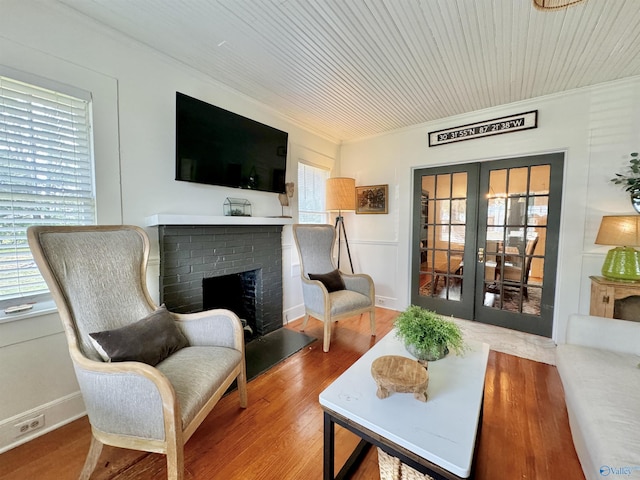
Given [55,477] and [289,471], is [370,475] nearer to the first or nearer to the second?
[289,471]

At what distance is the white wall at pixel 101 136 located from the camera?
1.43 metres

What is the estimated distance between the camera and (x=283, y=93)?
103 inches

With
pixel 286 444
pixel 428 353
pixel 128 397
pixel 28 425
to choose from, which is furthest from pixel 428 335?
pixel 28 425

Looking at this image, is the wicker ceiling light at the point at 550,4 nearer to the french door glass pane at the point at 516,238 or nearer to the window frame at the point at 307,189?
the french door glass pane at the point at 516,238

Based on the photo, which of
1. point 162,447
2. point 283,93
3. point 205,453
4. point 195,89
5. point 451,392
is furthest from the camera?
point 283,93

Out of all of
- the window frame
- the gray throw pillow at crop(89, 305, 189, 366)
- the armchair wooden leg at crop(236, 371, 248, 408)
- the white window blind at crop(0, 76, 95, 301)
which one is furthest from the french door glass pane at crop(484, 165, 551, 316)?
the white window blind at crop(0, 76, 95, 301)

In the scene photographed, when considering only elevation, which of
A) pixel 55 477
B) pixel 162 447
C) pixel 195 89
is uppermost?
pixel 195 89

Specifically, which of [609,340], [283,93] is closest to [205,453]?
[609,340]

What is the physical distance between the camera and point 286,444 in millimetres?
1439

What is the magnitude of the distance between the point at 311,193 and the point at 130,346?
2.77 meters

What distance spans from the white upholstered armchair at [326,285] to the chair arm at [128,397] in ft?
5.17

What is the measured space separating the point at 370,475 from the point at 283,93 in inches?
119

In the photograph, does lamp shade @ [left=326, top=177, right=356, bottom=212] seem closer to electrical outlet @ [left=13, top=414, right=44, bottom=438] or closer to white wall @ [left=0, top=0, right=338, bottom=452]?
white wall @ [left=0, top=0, right=338, bottom=452]

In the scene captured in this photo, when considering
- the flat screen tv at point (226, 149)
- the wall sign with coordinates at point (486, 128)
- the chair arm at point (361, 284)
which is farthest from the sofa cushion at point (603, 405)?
the flat screen tv at point (226, 149)
